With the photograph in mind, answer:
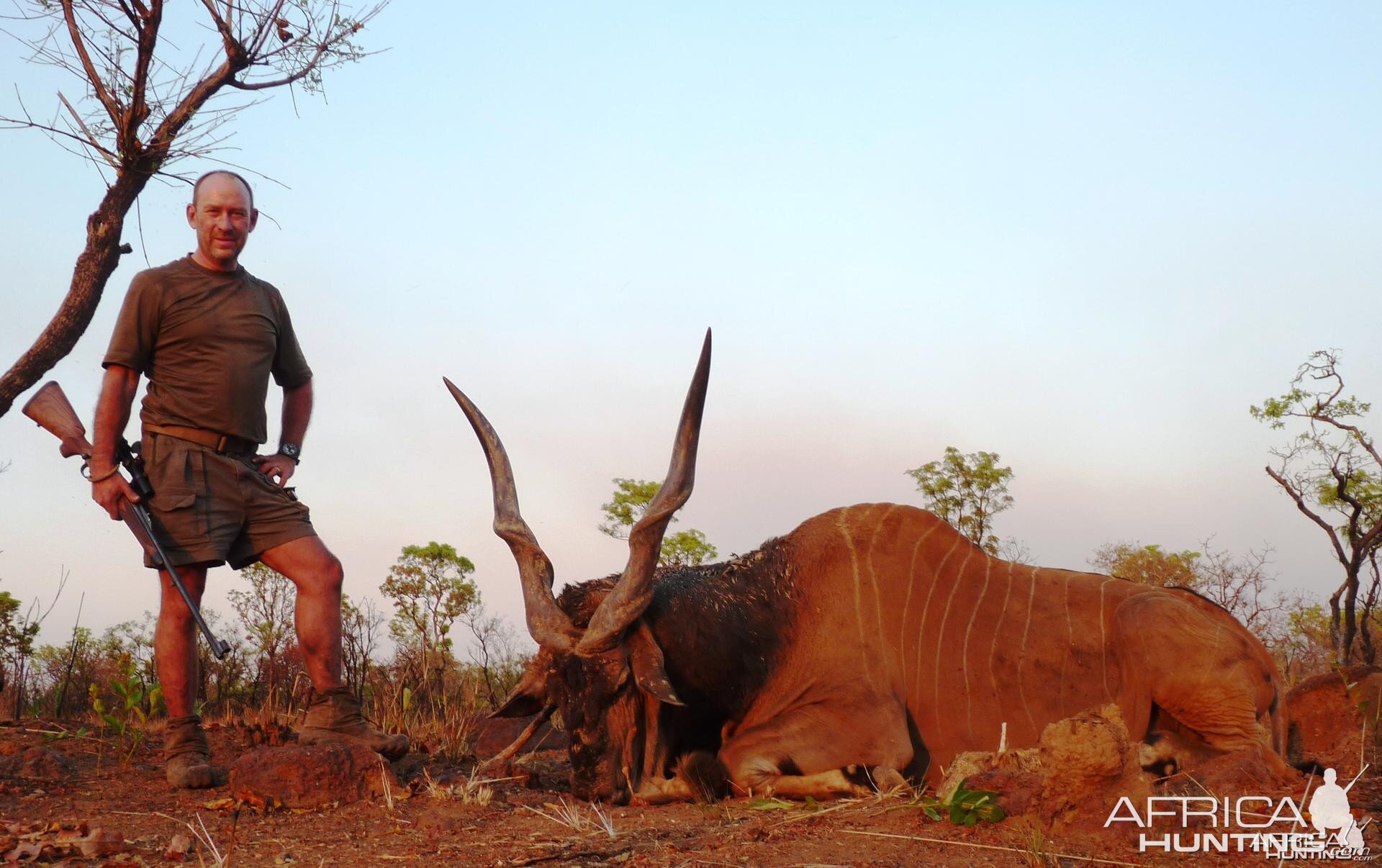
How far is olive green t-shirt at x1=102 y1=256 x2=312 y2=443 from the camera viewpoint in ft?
15.2

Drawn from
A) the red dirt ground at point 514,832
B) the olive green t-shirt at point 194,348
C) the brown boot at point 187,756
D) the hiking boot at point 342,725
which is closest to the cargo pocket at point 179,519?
the olive green t-shirt at point 194,348

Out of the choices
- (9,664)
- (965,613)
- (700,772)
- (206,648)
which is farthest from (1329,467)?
(9,664)

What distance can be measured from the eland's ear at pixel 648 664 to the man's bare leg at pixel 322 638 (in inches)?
39.4

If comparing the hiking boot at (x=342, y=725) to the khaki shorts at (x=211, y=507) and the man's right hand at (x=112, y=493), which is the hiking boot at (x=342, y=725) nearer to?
the khaki shorts at (x=211, y=507)

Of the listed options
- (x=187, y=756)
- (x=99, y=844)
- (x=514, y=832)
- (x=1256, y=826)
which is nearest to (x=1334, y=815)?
(x=1256, y=826)

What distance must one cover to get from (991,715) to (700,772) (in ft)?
4.44

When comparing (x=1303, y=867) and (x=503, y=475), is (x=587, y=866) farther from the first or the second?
(x=503, y=475)

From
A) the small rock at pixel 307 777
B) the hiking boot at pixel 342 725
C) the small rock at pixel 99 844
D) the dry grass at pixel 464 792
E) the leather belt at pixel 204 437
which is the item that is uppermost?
the leather belt at pixel 204 437

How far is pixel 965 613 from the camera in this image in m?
5.50

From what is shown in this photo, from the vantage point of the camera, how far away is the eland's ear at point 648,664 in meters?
4.68

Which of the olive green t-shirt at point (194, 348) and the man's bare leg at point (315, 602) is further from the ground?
the olive green t-shirt at point (194, 348)

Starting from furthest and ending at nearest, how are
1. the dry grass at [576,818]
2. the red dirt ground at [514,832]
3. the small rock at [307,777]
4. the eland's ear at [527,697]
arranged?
1. the eland's ear at [527,697]
2. the small rock at [307,777]
3. the dry grass at [576,818]
4. the red dirt ground at [514,832]

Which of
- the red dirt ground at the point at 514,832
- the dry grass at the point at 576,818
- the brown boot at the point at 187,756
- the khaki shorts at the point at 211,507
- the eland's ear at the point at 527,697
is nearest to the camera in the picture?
the red dirt ground at the point at 514,832

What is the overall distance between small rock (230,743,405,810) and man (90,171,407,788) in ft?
1.35
